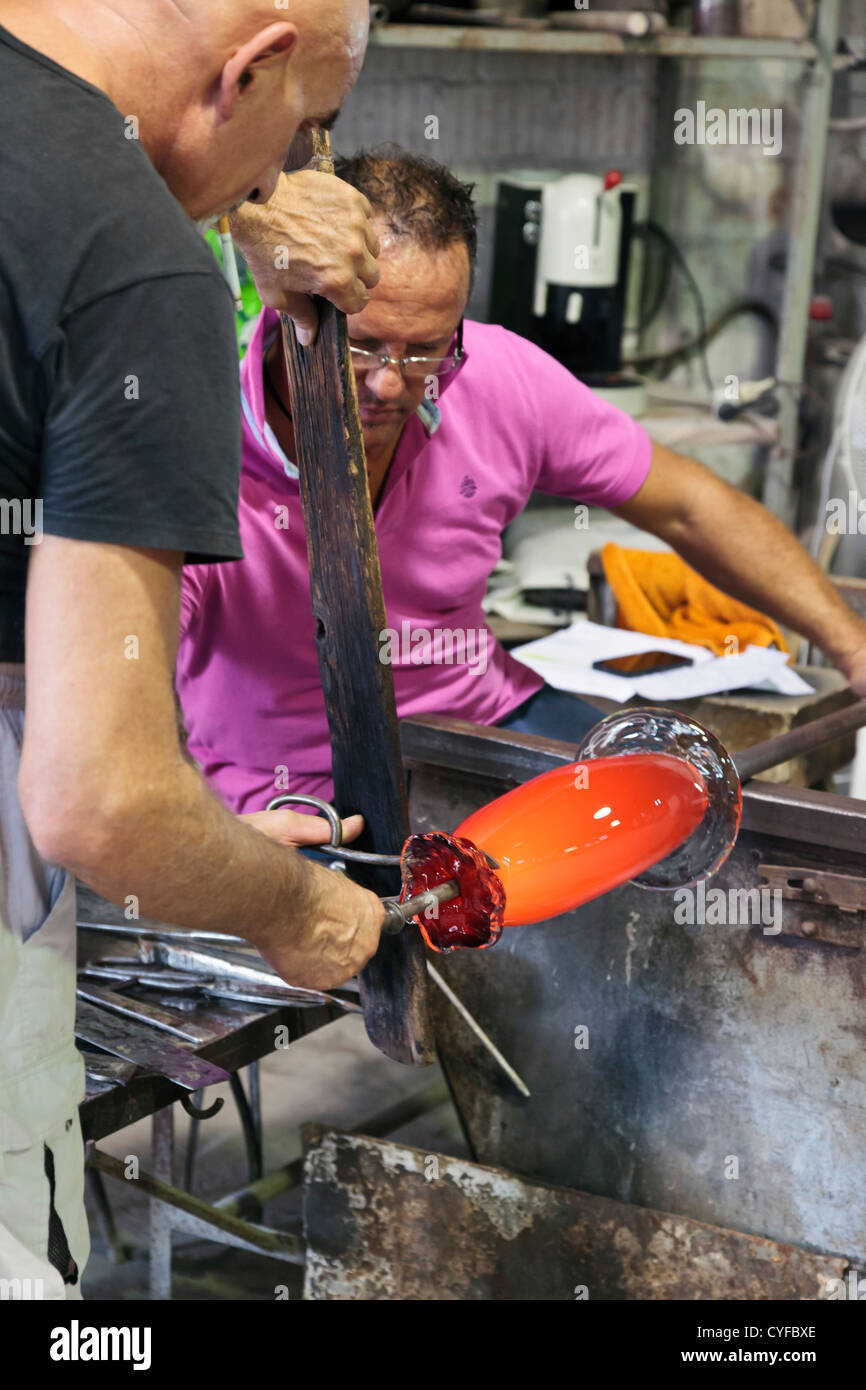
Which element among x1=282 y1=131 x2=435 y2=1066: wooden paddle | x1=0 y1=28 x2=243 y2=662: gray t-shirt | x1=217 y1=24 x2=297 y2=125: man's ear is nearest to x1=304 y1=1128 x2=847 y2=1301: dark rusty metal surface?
x1=282 y1=131 x2=435 y2=1066: wooden paddle

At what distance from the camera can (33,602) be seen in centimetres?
88

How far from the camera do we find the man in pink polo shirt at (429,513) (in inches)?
68.6

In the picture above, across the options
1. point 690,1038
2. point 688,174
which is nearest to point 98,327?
point 690,1038

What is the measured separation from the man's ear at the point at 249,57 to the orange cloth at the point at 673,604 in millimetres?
2122

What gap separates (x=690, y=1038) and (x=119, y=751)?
0.93 meters

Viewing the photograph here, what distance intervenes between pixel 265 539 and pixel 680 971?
2.34 feet

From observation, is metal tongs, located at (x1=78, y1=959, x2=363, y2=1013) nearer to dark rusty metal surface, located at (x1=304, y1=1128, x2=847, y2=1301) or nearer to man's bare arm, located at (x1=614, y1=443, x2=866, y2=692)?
dark rusty metal surface, located at (x1=304, y1=1128, x2=847, y2=1301)

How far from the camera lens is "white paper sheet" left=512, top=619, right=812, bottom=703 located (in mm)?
2430

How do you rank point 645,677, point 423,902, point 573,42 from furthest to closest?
point 573,42 < point 645,677 < point 423,902

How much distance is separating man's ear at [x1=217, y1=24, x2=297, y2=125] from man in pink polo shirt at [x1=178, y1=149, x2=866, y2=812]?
30.7 inches

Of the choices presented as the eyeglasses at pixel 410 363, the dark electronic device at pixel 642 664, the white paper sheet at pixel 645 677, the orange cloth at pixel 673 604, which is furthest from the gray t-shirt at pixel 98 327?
the orange cloth at pixel 673 604

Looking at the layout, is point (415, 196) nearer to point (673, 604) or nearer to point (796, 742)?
point (796, 742)

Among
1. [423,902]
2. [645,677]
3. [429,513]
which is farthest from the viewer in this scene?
[645,677]

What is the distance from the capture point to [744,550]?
2.07 metres
